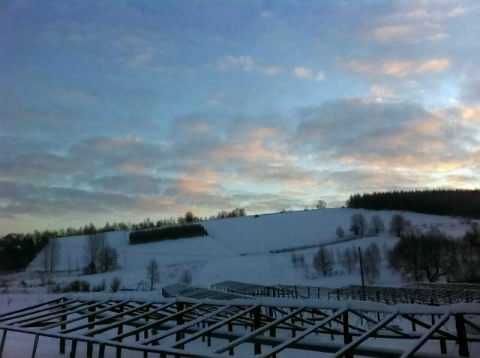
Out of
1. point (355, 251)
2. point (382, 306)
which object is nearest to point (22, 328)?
point (382, 306)

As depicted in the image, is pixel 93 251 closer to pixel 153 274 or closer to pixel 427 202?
pixel 153 274

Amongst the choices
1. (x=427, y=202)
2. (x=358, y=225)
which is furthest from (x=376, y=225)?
(x=427, y=202)

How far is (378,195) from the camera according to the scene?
127 m

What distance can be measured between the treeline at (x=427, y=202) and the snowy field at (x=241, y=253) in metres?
3.59

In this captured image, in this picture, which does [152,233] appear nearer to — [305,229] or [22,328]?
[305,229]

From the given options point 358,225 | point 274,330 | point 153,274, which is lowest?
point 153,274

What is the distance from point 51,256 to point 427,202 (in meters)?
90.6

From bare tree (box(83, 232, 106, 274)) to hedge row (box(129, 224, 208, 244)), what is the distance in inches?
376

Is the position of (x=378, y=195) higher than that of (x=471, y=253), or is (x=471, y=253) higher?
(x=378, y=195)

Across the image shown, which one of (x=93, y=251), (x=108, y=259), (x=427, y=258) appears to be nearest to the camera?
(x=427, y=258)

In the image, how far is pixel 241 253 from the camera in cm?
9006

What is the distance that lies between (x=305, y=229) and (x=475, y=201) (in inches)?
1517

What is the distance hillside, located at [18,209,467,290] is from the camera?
70.2 m

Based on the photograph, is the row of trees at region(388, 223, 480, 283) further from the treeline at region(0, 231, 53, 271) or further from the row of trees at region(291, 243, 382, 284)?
the treeline at region(0, 231, 53, 271)
